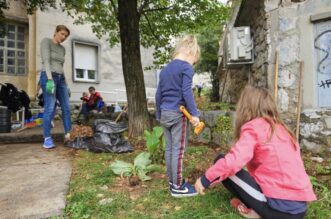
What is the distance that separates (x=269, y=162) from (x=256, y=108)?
404 mm

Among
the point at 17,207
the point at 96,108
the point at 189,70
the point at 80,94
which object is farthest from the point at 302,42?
the point at 80,94

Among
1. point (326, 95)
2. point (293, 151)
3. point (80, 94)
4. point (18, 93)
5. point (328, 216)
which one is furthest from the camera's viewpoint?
point (80, 94)

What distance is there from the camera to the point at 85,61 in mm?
14523

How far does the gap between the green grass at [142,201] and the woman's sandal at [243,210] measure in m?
0.04

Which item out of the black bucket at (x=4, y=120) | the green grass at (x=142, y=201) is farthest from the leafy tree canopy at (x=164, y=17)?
the green grass at (x=142, y=201)

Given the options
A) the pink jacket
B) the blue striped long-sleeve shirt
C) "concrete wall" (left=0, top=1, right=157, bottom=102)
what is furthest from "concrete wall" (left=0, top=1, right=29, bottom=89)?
the pink jacket

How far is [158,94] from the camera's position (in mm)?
3369

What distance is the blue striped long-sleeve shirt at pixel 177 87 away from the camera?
123 inches

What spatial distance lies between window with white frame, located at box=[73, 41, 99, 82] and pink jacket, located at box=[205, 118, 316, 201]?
488 inches

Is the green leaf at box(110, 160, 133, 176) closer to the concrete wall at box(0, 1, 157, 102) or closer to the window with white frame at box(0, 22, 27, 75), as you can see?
the concrete wall at box(0, 1, 157, 102)

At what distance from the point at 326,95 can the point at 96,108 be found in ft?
27.7

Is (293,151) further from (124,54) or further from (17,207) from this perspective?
(124,54)

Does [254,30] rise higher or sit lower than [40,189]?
higher

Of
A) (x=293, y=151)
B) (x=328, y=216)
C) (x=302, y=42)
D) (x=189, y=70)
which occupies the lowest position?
(x=328, y=216)
